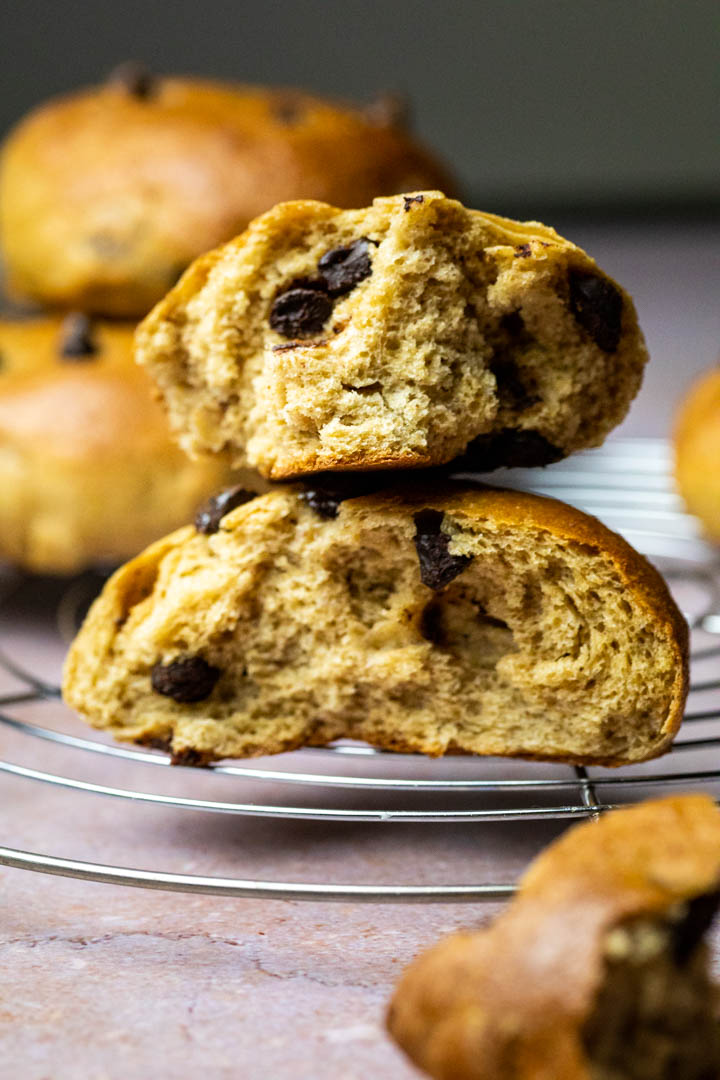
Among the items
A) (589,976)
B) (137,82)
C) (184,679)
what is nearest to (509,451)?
(184,679)

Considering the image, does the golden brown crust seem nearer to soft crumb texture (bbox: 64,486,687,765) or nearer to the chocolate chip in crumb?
soft crumb texture (bbox: 64,486,687,765)

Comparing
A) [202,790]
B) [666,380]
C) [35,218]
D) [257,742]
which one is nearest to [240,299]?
[257,742]

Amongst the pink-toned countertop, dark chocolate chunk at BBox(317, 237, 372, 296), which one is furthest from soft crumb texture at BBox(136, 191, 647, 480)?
the pink-toned countertop

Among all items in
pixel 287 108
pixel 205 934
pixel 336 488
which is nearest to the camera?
pixel 205 934

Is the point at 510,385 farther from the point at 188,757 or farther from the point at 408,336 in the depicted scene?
the point at 188,757

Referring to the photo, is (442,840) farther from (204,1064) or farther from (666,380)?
(666,380)

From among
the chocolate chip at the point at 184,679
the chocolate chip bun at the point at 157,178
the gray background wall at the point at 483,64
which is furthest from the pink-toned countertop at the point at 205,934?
the gray background wall at the point at 483,64
